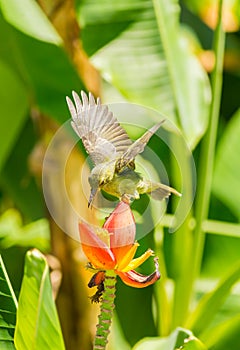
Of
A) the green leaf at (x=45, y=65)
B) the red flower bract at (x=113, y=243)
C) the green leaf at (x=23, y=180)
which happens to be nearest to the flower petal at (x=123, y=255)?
the red flower bract at (x=113, y=243)

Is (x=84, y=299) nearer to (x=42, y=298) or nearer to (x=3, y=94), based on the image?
(x=3, y=94)

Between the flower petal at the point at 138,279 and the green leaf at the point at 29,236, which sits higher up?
the green leaf at the point at 29,236

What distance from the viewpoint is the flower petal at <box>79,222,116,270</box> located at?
60 centimetres

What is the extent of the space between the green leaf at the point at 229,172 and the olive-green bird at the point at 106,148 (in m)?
0.64

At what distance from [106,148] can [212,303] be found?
0.42 m

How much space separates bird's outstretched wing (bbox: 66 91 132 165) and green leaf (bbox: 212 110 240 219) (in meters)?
0.65

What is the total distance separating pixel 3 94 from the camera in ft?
4.41

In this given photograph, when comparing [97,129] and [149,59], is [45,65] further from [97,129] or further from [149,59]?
[97,129]

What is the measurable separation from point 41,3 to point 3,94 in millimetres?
278

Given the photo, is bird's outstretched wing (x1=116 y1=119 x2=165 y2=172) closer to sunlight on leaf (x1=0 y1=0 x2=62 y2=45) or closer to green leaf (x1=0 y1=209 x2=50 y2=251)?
sunlight on leaf (x1=0 y1=0 x2=62 y2=45)

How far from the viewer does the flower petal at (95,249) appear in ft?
1.96

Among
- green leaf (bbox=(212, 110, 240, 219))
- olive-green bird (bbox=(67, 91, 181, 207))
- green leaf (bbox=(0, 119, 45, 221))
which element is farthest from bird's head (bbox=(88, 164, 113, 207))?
green leaf (bbox=(0, 119, 45, 221))

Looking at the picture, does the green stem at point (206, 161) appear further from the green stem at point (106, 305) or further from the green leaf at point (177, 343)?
the green stem at point (106, 305)

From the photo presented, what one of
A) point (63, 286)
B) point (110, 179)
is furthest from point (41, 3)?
point (110, 179)
